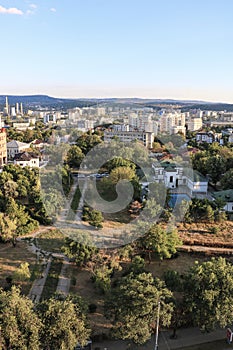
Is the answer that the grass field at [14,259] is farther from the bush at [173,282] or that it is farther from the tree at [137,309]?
the bush at [173,282]

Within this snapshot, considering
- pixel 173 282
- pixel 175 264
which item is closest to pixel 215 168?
pixel 175 264

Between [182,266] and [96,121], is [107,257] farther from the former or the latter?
[96,121]

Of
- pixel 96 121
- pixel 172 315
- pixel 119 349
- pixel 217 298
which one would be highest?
pixel 96 121

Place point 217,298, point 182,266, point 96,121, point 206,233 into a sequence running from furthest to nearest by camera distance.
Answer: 1. point 96,121
2. point 206,233
3. point 182,266
4. point 217,298

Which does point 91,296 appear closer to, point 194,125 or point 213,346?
point 213,346

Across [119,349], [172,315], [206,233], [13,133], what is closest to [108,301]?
[119,349]

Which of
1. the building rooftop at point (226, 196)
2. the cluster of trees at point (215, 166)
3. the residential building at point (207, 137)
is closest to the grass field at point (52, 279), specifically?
the building rooftop at point (226, 196)
